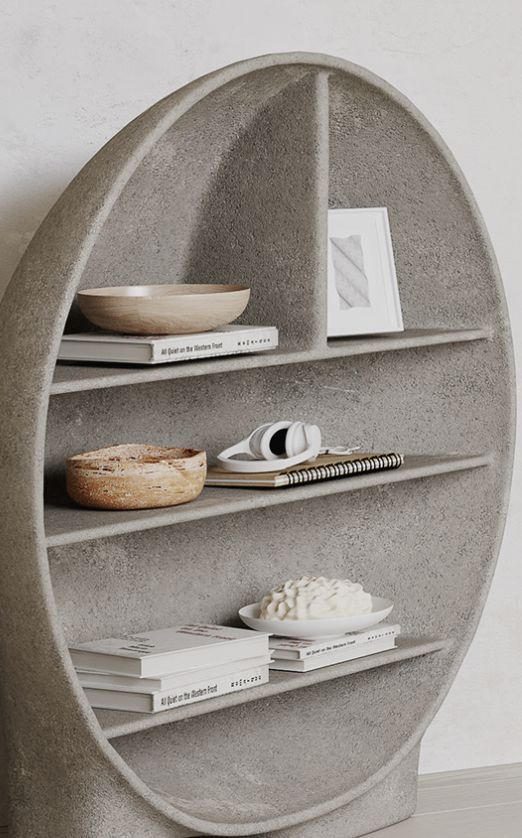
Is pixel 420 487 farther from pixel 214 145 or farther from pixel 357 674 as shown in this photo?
pixel 214 145

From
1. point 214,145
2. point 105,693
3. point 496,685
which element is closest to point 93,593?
point 105,693

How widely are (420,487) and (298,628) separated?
477 mm

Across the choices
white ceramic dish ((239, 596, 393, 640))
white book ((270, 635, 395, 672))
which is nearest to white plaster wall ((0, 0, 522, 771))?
white book ((270, 635, 395, 672))

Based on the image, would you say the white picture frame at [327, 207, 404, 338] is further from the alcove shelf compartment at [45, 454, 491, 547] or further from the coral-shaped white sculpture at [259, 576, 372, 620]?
the coral-shaped white sculpture at [259, 576, 372, 620]

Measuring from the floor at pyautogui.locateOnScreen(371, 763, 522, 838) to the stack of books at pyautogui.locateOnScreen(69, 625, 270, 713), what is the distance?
536 millimetres

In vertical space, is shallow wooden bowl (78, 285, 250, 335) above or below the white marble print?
below

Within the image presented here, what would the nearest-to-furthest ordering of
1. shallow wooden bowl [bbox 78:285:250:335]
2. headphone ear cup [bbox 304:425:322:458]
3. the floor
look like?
shallow wooden bowl [bbox 78:285:250:335]
headphone ear cup [bbox 304:425:322:458]
the floor

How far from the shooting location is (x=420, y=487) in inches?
113

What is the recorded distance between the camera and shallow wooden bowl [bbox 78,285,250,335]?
2.18 metres

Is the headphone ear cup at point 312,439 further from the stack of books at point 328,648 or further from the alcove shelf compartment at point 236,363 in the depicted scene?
the stack of books at point 328,648

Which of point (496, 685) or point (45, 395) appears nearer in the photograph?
point (45, 395)

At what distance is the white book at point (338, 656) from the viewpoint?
2525 millimetres

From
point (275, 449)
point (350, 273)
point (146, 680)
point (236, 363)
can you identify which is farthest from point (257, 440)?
point (146, 680)

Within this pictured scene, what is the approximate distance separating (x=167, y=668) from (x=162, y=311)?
59 centimetres
